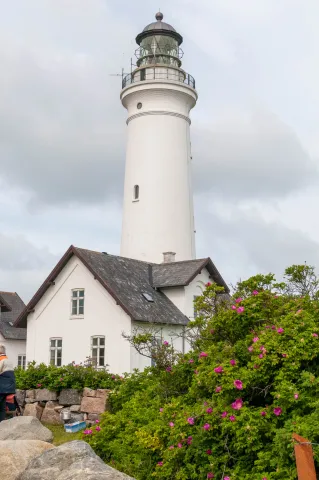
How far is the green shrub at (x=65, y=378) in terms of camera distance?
15.3 m

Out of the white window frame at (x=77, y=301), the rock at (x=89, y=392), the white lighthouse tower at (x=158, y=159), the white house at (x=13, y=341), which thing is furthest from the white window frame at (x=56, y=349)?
the white house at (x=13, y=341)

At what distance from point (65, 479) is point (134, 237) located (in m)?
23.4

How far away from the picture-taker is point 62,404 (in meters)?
15.5

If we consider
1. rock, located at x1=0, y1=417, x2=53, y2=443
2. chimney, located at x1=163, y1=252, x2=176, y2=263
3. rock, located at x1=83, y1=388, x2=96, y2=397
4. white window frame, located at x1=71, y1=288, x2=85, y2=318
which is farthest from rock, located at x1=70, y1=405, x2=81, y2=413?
→ chimney, located at x1=163, y1=252, x2=176, y2=263

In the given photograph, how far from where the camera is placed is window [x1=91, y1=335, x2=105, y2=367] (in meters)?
23.7

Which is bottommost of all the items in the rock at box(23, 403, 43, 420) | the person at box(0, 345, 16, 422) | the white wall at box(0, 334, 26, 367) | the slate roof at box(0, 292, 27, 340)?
the rock at box(23, 403, 43, 420)

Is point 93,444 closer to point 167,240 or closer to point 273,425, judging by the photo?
point 273,425

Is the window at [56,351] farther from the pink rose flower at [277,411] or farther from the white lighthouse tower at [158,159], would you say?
the pink rose flower at [277,411]

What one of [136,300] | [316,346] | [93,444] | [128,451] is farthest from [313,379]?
[136,300]

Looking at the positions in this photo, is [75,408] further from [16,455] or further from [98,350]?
[98,350]

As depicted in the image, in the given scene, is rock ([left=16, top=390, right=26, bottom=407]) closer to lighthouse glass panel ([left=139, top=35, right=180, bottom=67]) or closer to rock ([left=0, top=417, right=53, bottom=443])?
rock ([left=0, top=417, right=53, bottom=443])

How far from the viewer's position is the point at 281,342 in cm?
779

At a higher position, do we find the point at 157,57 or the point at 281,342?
the point at 157,57

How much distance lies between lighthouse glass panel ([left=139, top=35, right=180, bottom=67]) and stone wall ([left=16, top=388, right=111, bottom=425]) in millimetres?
20834
